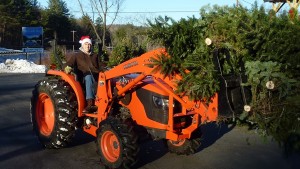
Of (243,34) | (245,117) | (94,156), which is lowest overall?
(94,156)

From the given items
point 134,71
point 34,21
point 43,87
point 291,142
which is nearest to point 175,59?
point 134,71

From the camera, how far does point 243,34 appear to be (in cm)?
490

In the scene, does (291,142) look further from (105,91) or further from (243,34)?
(105,91)

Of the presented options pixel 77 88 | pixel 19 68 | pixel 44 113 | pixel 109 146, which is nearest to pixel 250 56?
pixel 109 146

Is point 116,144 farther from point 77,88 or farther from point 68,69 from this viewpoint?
point 68,69

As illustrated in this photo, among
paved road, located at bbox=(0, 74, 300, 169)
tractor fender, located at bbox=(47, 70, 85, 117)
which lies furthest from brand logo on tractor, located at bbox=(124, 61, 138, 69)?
paved road, located at bbox=(0, 74, 300, 169)

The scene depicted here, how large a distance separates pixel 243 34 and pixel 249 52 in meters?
0.25

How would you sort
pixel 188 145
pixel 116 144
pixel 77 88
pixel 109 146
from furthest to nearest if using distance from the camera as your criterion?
pixel 77 88 → pixel 188 145 → pixel 109 146 → pixel 116 144

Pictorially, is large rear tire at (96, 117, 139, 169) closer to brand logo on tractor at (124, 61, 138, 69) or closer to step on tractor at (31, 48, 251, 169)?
step on tractor at (31, 48, 251, 169)

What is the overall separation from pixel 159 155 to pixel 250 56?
295cm

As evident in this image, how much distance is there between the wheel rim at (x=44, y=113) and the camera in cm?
817

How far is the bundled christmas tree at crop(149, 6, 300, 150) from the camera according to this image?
4.59 m

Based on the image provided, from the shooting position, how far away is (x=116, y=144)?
647 centimetres

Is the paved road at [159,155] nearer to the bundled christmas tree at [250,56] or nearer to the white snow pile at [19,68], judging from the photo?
the bundled christmas tree at [250,56]
